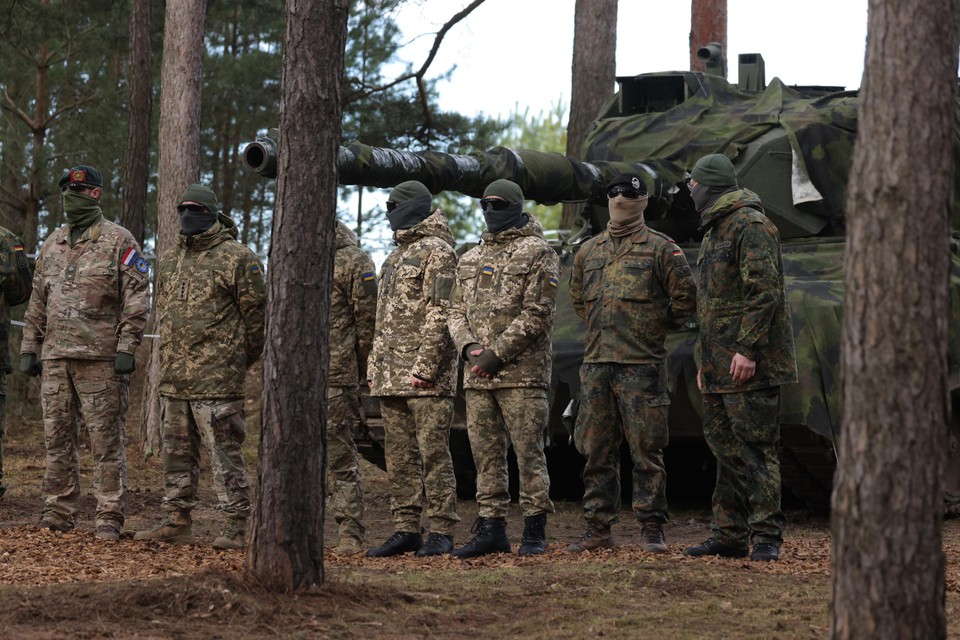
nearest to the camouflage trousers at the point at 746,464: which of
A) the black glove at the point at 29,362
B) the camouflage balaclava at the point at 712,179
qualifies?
the camouflage balaclava at the point at 712,179

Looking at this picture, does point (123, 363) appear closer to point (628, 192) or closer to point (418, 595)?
point (418, 595)

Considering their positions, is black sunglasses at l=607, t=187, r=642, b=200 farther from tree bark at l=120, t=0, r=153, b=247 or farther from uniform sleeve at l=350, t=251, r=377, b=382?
tree bark at l=120, t=0, r=153, b=247

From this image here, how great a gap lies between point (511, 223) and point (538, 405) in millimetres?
901

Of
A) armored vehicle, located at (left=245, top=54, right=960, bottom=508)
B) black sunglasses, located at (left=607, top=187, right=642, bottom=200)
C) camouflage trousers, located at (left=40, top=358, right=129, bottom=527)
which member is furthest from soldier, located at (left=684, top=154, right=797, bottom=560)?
camouflage trousers, located at (left=40, top=358, right=129, bottom=527)

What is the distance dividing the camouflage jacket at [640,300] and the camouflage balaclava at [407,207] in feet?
3.18

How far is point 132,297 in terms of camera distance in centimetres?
727

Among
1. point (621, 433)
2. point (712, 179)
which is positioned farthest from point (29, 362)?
point (712, 179)

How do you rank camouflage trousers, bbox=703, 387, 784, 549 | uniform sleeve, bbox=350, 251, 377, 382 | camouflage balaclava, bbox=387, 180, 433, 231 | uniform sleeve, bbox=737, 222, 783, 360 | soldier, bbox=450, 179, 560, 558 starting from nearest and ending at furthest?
uniform sleeve, bbox=737, 222, 783, 360 → camouflage trousers, bbox=703, 387, 784, 549 → soldier, bbox=450, 179, 560, 558 → camouflage balaclava, bbox=387, 180, 433, 231 → uniform sleeve, bbox=350, 251, 377, 382

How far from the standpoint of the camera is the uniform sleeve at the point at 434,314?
6.69m

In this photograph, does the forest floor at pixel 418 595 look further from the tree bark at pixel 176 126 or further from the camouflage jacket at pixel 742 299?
the tree bark at pixel 176 126

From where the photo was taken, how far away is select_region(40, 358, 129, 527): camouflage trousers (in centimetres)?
728

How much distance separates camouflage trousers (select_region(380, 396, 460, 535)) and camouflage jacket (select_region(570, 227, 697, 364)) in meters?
0.83

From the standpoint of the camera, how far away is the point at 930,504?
3.62m

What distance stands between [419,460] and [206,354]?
1205 millimetres
